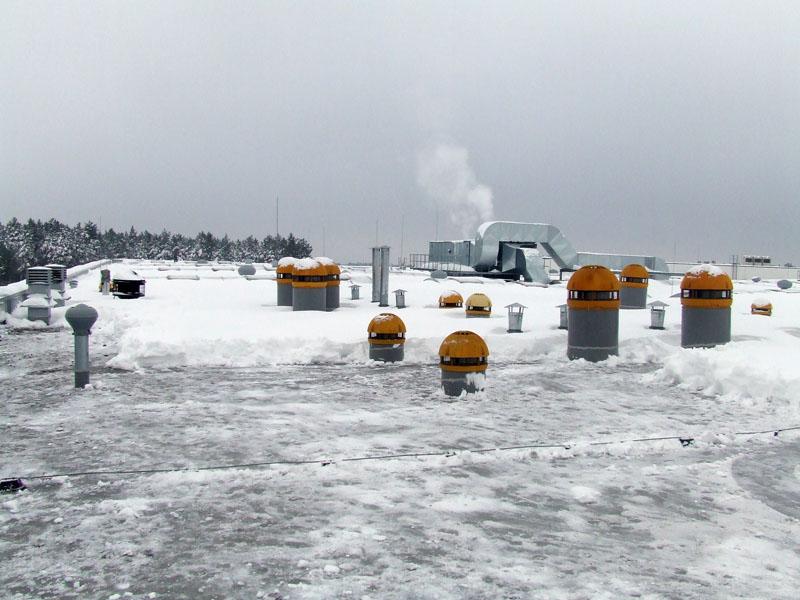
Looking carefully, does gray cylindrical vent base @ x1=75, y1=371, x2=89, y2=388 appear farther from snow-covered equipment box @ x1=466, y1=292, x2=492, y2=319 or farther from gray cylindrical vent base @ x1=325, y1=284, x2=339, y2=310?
snow-covered equipment box @ x1=466, y1=292, x2=492, y2=319

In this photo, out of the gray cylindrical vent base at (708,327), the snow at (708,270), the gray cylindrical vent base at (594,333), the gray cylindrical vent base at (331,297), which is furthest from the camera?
the gray cylindrical vent base at (331,297)

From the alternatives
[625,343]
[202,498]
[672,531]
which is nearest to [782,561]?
[672,531]

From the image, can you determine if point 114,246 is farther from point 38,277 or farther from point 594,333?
point 594,333

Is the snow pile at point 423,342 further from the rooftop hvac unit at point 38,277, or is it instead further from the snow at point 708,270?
the rooftop hvac unit at point 38,277

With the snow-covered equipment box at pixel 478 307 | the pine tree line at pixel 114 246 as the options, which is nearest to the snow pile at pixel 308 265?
the snow-covered equipment box at pixel 478 307

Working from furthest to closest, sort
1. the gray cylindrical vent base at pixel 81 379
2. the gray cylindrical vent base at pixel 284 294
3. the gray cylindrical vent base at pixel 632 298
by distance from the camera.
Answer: the gray cylindrical vent base at pixel 284 294 → the gray cylindrical vent base at pixel 632 298 → the gray cylindrical vent base at pixel 81 379

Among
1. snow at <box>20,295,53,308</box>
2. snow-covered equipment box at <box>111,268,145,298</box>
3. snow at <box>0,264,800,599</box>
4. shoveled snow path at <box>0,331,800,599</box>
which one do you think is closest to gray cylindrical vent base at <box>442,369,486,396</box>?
snow at <box>0,264,800,599</box>

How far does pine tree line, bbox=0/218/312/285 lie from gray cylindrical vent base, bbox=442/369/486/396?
10873cm

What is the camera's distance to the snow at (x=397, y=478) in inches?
171

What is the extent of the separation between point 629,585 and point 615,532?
3.09ft

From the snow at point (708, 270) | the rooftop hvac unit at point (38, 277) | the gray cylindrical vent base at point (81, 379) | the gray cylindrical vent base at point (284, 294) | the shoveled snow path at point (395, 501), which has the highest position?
the snow at point (708, 270)

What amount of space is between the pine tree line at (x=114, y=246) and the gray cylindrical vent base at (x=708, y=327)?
347 ft

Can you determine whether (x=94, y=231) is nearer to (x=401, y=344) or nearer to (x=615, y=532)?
(x=401, y=344)

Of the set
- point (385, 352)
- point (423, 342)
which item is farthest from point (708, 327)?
point (385, 352)
